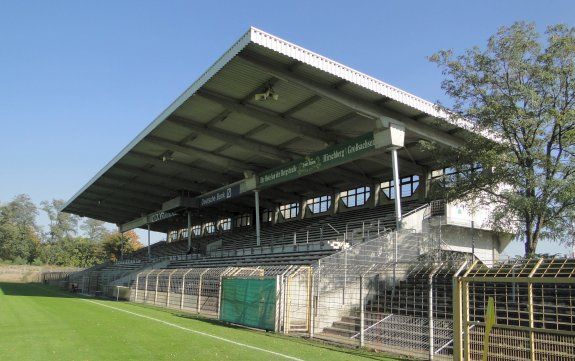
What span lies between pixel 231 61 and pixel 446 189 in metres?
10.1

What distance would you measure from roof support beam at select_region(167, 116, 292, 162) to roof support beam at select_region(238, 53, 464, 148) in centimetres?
914

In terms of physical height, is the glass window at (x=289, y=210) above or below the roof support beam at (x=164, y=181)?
below

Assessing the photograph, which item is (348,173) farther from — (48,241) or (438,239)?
(48,241)

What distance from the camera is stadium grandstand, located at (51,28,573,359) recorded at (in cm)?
1578

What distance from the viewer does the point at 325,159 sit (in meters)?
27.0

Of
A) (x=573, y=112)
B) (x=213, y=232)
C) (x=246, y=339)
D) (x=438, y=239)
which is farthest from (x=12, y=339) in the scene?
(x=213, y=232)

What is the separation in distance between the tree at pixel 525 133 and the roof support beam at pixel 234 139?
16.3 metres

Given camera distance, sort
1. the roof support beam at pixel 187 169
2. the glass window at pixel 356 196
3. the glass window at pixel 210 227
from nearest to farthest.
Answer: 1. the roof support beam at pixel 187 169
2. the glass window at pixel 356 196
3. the glass window at pixel 210 227

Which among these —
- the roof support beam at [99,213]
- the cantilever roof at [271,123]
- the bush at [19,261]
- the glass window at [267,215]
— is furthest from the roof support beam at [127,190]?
the bush at [19,261]

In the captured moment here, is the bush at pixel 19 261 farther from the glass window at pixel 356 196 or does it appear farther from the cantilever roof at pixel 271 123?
the glass window at pixel 356 196

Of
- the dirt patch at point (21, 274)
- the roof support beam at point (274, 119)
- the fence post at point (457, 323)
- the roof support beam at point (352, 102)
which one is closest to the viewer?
the fence post at point (457, 323)

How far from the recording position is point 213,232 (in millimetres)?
61812

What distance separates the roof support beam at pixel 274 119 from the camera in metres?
24.8

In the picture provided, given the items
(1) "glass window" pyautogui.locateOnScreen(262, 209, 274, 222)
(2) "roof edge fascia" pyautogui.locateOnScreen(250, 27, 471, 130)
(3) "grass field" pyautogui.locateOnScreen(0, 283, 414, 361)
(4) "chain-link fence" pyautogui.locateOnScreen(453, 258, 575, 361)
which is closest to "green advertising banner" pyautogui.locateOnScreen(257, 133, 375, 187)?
(2) "roof edge fascia" pyautogui.locateOnScreen(250, 27, 471, 130)
